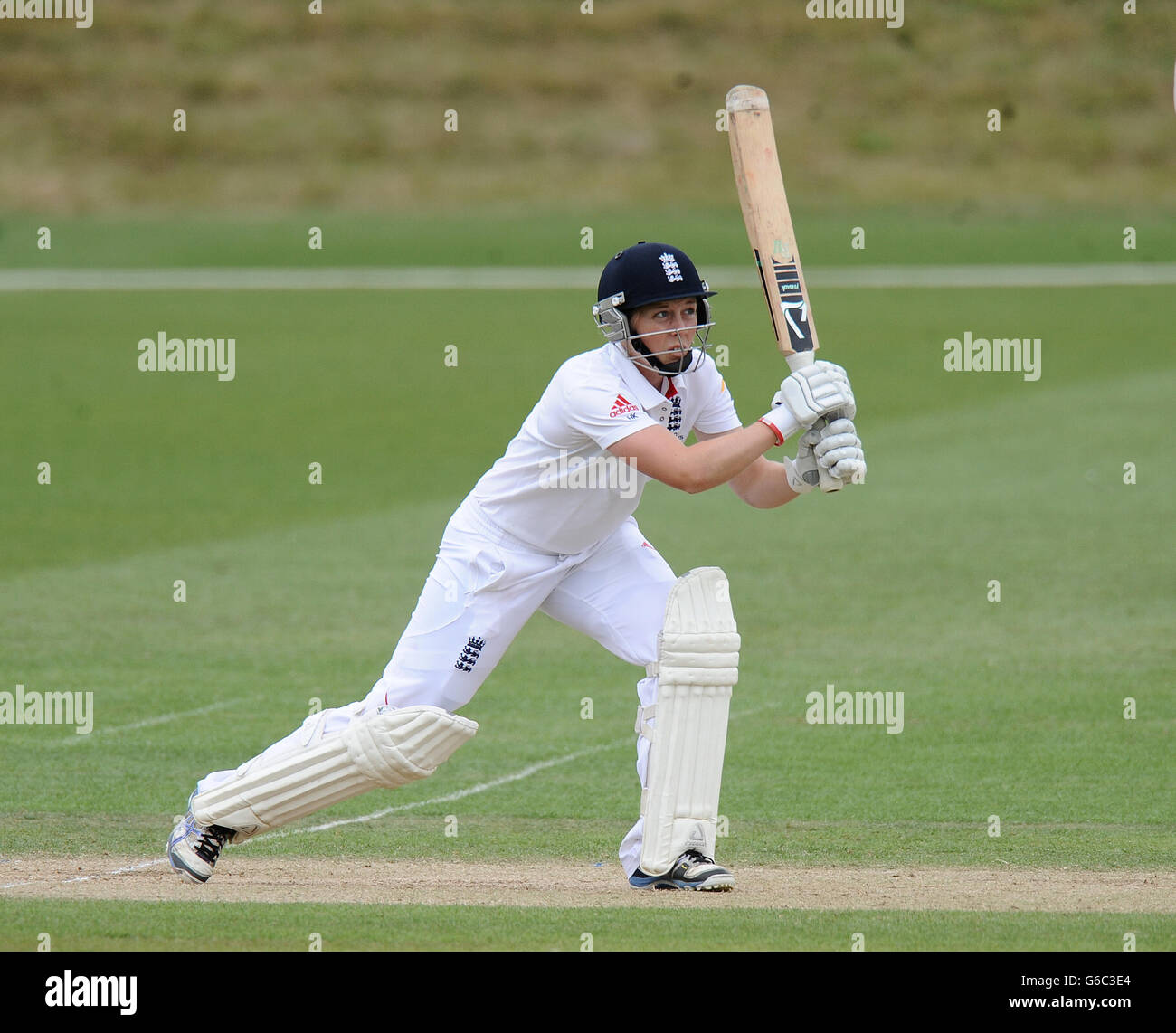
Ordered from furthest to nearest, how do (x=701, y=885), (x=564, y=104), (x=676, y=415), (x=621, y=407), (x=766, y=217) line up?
(x=564, y=104), (x=676, y=415), (x=766, y=217), (x=701, y=885), (x=621, y=407)

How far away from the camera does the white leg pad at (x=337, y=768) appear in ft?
20.3

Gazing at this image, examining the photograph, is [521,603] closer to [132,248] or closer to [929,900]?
[929,900]

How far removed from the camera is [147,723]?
900cm

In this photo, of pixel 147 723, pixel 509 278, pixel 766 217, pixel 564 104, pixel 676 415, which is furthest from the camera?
pixel 564 104

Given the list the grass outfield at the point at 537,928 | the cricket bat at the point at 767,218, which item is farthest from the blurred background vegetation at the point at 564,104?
the grass outfield at the point at 537,928

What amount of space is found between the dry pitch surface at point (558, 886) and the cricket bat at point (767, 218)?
136 cm

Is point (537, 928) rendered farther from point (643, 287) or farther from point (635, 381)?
point (643, 287)

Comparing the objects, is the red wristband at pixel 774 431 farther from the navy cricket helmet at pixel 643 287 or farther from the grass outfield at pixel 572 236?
the grass outfield at pixel 572 236

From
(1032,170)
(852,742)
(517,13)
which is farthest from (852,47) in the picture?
(852,742)

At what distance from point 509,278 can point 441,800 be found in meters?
23.7

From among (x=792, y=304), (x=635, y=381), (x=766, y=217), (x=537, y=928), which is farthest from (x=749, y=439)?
(x=537, y=928)

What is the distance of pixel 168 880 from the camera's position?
6.49 m

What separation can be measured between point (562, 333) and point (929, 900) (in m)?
19.1

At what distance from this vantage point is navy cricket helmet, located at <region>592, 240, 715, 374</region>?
6281 mm
